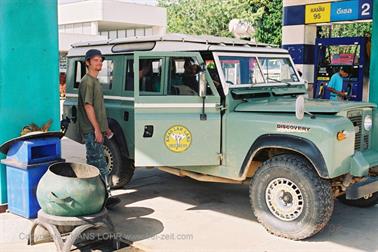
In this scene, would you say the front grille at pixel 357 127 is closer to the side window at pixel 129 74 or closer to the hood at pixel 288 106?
the hood at pixel 288 106

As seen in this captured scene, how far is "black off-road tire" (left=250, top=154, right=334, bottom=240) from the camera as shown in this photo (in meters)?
4.95

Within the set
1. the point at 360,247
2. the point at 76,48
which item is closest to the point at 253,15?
the point at 76,48

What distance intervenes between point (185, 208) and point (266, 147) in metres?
1.62

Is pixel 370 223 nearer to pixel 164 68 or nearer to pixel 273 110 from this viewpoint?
pixel 273 110

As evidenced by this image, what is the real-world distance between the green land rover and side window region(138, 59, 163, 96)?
0.01 m

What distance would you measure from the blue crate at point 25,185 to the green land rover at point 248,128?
1.18 m

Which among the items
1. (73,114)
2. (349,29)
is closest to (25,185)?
(73,114)

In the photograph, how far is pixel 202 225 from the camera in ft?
18.5

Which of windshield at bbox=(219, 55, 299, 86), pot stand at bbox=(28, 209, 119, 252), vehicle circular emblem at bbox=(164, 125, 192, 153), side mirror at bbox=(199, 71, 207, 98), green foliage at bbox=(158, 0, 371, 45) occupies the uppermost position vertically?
green foliage at bbox=(158, 0, 371, 45)

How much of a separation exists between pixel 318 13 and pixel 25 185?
9394 millimetres

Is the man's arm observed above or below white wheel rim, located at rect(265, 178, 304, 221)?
above

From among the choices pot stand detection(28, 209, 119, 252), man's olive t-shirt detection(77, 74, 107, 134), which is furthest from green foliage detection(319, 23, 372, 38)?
pot stand detection(28, 209, 119, 252)

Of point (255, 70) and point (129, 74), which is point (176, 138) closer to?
point (255, 70)

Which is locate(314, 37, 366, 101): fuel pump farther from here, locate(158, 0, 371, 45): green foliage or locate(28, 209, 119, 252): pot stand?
locate(28, 209, 119, 252): pot stand
